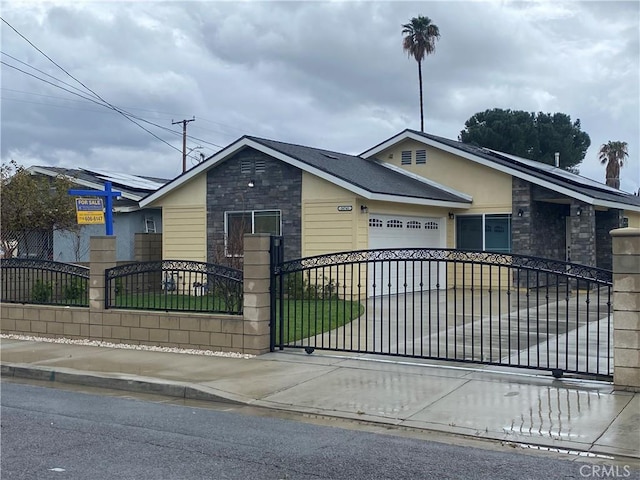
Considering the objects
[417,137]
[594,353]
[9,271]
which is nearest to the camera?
[594,353]

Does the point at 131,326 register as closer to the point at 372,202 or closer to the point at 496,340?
the point at 496,340

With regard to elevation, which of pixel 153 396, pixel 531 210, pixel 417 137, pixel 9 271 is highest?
pixel 417 137

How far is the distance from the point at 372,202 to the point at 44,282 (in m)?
9.39

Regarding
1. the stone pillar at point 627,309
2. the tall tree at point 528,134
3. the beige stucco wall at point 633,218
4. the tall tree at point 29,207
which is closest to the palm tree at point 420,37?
the tall tree at point 528,134

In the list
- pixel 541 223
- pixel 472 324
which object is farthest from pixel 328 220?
pixel 472 324

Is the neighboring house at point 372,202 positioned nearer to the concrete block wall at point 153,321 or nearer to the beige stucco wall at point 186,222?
the beige stucco wall at point 186,222

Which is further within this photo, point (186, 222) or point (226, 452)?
point (186, 222)

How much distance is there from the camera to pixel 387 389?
854 cm

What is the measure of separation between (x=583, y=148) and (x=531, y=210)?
105ft

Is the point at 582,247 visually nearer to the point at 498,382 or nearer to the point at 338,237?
the point at 338,237

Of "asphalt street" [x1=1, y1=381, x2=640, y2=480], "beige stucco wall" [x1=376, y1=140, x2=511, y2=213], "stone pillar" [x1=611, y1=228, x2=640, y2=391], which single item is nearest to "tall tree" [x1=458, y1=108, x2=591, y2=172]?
"beige stucco wall" [x1=376, y1=140, x2=511, y2=213]

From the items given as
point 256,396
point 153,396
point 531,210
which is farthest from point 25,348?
point 531,210

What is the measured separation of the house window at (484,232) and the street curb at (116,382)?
1521cm

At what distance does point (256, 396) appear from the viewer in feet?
27.4
